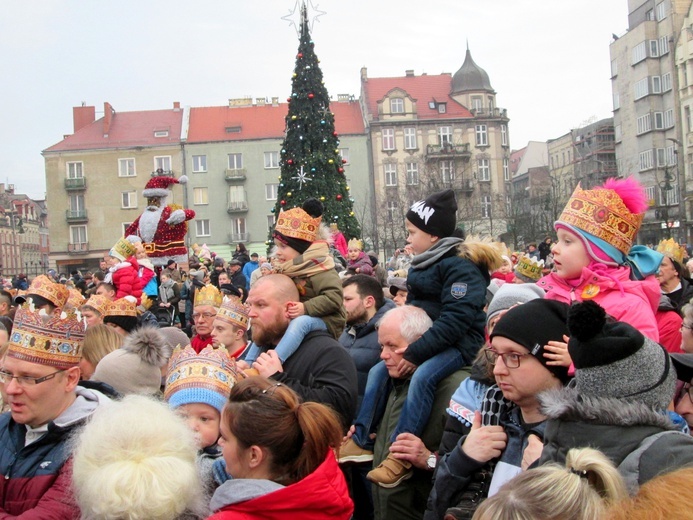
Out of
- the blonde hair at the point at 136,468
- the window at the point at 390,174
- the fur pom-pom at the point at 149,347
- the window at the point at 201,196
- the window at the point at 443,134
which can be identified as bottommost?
the blonde hair at the point at 136,468

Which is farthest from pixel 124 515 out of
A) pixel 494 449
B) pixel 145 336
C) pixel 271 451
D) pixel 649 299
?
pixel 649 299

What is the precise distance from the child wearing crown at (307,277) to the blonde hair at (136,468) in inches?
59.3

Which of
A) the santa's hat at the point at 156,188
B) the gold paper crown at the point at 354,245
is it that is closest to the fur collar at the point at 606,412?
the santa's hat at the point at 156,188

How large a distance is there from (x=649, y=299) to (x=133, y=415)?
2.77 meters

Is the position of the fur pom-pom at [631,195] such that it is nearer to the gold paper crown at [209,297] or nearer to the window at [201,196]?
the gold paper crown at [209,297]

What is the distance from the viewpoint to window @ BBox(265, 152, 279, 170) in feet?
204

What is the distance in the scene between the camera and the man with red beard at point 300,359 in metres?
4.23

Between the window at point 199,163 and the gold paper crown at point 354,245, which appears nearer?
the gold paper crown at point 354,245

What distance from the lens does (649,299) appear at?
13.3 feet

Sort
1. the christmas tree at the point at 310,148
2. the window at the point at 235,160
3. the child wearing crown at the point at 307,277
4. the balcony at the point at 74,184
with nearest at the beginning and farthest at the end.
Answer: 1. the child wearing crown at the point at 307,277
2. the christmas tree at the point at 310,148
3. the balcony at the point at 74,184
4. the window at the point at 235,160

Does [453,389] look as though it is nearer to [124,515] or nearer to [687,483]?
[124,515]

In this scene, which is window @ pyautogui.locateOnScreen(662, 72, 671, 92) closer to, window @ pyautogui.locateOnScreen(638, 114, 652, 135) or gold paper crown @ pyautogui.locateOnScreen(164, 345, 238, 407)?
window @ pyautogui.locateOnScreen(638, 114, 652, 135)

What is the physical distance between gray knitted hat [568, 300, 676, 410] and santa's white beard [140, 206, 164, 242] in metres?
9.47

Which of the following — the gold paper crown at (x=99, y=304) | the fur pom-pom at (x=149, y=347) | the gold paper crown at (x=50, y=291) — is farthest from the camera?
the gold paper crown at (x=50, y=291)
